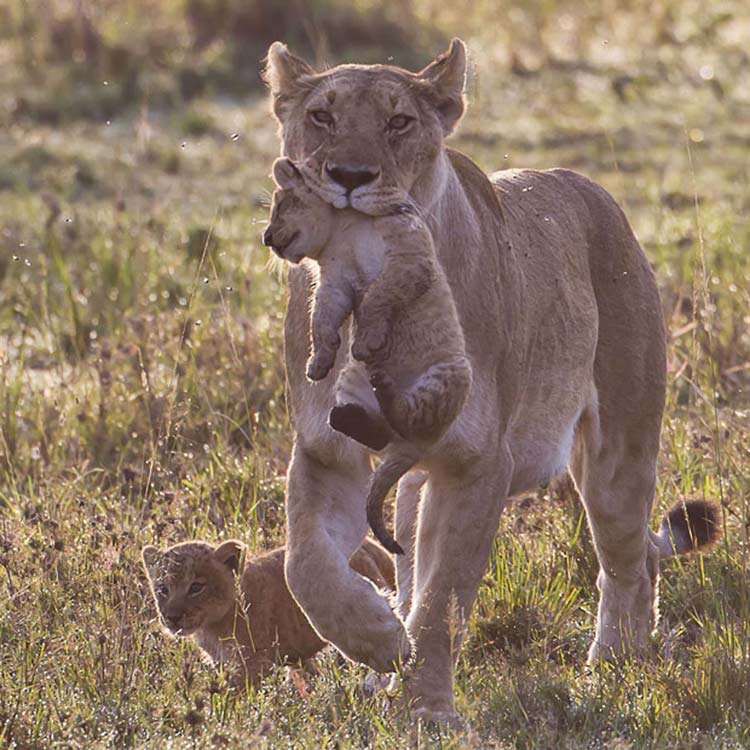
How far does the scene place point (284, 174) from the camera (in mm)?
3900

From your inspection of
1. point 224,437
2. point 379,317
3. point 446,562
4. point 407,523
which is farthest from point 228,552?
point 224,437

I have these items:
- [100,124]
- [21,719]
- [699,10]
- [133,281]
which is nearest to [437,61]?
[21,719]

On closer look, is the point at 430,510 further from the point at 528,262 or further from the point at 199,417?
the point at 199,417

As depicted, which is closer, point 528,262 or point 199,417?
point 528,262

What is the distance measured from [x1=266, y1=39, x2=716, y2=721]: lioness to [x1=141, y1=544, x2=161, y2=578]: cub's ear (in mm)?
670

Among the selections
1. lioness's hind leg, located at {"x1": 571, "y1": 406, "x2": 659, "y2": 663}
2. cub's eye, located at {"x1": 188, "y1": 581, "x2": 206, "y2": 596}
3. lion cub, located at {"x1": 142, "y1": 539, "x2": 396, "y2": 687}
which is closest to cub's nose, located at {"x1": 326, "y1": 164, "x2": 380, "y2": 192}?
lion cub, located at {"x1": 142, "y1": 539, "x2": 396, "y2": 687}

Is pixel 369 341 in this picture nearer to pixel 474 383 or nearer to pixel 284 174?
pixel 284 174

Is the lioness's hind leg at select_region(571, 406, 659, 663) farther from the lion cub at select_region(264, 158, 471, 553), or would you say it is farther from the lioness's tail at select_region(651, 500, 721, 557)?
the lion cub at select_region(264, 158, 471, 553)

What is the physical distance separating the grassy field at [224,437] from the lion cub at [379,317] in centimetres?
61

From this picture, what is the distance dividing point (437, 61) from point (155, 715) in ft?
5.79

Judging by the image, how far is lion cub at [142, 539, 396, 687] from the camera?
5090 millimetres

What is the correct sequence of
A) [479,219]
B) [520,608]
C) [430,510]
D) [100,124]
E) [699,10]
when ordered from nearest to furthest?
[430,510] < [479,219] < [520,608] < [100,124] < [699,10]

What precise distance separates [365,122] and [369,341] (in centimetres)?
75

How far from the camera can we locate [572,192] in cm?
574
